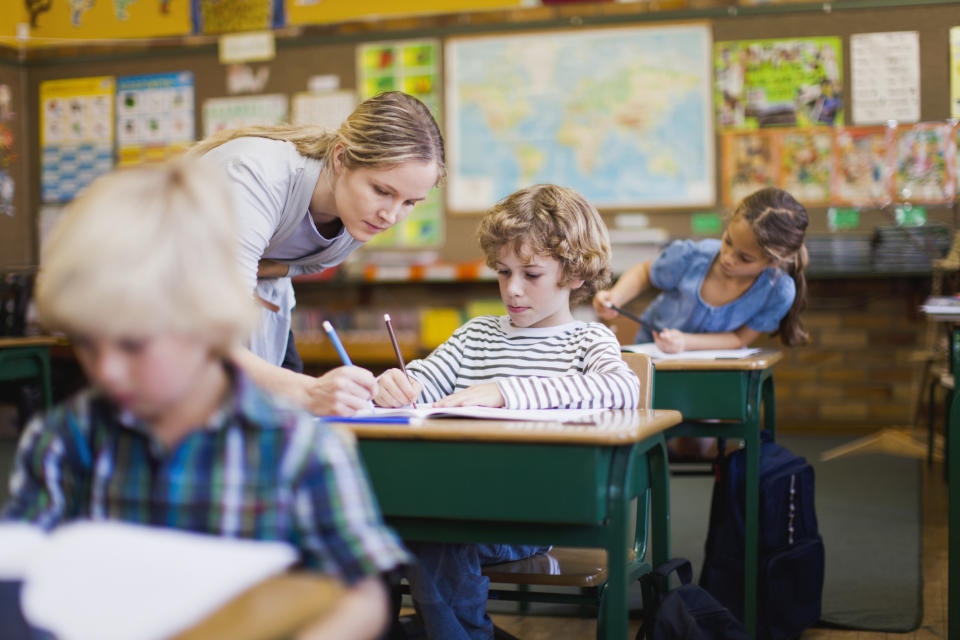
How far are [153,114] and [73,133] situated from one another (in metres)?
0.59

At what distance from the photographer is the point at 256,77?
5984mm

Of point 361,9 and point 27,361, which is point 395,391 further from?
point 361,9

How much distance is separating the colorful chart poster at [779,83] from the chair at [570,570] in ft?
12.2

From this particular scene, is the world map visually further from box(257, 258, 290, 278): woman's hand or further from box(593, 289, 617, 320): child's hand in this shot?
box(257, 258, 290, 278): woman's hand

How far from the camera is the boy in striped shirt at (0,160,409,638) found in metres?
0.75

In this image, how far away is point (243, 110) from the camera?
602cm

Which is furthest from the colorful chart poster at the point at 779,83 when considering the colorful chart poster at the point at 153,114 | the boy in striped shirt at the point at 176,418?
the boy in striped shirt at the point at 176,418

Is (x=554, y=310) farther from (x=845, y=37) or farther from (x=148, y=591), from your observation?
(x=845, y=37)

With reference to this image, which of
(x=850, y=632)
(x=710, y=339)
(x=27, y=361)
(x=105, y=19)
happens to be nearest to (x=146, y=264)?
(x=850, y=632)

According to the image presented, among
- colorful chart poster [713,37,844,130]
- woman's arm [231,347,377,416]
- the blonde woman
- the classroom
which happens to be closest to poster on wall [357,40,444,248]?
the classroom

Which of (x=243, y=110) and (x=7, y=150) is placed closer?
(x=243, y=110)

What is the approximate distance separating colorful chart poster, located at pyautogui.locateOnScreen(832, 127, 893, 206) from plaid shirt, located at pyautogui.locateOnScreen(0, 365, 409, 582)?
15.9 feet

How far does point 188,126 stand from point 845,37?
12.6 ft

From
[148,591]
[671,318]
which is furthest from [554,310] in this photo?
[148,591]
